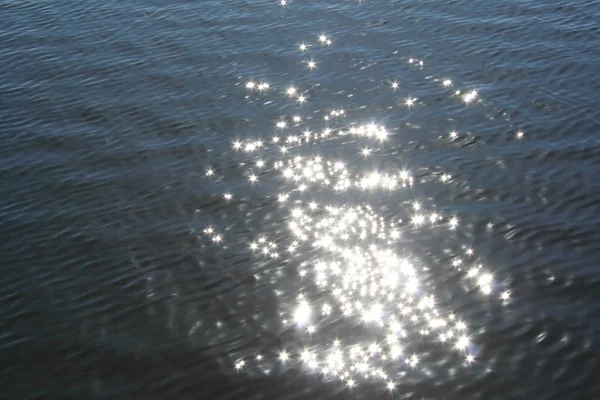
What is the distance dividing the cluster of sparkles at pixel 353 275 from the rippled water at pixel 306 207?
10cm

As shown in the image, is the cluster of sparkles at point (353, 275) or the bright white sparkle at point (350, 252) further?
the bright white sparkle at point (350, 252)

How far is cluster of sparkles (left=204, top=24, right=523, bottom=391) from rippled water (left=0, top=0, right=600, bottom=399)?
10 cm

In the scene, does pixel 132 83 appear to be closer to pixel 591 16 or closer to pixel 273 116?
pixel 273 116

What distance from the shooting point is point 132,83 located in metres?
41.0

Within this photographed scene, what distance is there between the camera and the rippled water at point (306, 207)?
73.4 ft

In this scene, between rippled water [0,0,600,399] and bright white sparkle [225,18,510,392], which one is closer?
rippled water [0,0,600,399]

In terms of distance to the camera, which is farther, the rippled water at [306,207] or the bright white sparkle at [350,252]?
the bright white sparkle at [350,252]

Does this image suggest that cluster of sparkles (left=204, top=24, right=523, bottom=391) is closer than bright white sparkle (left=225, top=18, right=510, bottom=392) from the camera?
Yes

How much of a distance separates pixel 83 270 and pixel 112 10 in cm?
3208

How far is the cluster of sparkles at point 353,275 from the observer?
22.5 metres

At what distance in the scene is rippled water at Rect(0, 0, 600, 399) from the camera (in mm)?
22375

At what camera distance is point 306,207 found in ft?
98.3

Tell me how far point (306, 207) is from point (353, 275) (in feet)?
17.4

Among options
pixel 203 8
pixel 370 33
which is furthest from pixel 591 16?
pixel 203 8
